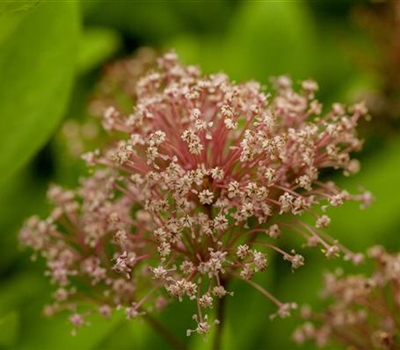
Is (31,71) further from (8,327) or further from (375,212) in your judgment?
(375,212)

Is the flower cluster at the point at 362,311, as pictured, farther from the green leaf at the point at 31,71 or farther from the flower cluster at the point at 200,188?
the green leaf at the point at 31,71

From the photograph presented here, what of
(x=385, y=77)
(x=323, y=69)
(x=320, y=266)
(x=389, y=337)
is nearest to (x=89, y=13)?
(x=323, y=69)

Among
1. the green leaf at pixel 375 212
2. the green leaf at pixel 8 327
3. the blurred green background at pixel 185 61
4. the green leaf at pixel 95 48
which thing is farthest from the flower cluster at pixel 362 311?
the green leaf at pixel 95 48

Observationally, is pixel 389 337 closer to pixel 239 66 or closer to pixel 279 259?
pixel 279 259

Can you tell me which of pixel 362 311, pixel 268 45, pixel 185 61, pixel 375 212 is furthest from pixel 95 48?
pixel 362 311

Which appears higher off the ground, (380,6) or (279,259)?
(380,6)

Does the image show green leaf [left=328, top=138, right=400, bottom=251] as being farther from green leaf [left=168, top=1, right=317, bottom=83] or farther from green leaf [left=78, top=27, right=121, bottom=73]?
green leaf [left=78, top=27, right=121, bottom=73]
